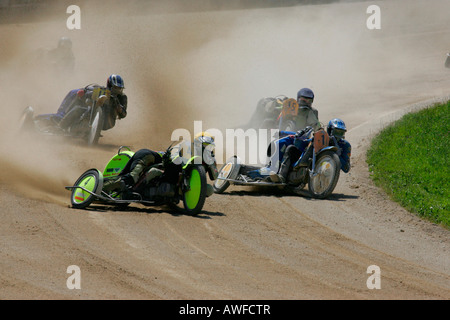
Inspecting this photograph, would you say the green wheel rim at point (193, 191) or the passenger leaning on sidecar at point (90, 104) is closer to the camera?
the green wheel rim at point (193, 191)

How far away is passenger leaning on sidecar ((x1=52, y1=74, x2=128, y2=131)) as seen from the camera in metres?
21.3

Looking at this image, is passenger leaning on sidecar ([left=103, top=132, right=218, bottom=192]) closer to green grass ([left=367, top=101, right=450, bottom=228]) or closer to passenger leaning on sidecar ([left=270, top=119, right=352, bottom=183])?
passenger leaning on sidecar ([left=270, top=119, right=352, bottom=183])

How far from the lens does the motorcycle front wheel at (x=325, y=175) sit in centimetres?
1514

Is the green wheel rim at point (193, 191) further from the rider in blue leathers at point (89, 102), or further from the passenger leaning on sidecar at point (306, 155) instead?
the rider in blue leathers at point (89, 102)

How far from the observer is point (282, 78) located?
108 feet

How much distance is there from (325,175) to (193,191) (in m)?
3.65

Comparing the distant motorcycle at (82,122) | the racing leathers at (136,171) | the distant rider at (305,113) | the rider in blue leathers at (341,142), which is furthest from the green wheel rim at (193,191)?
the distant motorcycle at (82,122)

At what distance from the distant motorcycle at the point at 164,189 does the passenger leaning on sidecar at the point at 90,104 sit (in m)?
8.16

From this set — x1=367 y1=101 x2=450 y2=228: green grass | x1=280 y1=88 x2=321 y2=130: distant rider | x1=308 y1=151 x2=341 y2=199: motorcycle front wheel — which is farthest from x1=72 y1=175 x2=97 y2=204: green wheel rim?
x1=280 y1=88 x2=321 y2=130: distant rider

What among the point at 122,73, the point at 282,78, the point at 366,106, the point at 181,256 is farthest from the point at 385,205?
the point at 122,73

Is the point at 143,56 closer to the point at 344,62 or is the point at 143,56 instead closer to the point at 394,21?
the point at 344,62

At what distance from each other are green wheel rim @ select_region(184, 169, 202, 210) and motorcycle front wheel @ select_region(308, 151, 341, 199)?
3601mm

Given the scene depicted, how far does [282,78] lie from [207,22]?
32.4ft

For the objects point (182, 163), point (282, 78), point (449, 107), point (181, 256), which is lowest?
point (181, 256)
